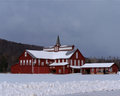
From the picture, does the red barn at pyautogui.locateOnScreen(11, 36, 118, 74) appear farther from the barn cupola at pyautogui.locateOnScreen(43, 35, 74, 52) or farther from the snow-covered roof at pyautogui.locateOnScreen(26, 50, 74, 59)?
the barn cupola at pyautogui.locateOnScreen(43, 35, 74, 52)

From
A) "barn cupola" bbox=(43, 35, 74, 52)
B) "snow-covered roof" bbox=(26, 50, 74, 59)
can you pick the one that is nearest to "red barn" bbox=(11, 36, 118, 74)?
"snow-covered roof" bbox=(26, 50, 74, 59)

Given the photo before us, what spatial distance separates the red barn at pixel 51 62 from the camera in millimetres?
57606

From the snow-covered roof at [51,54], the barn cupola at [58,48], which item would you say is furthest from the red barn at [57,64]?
the barn cupola at [58,48]

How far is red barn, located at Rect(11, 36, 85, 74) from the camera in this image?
189ft

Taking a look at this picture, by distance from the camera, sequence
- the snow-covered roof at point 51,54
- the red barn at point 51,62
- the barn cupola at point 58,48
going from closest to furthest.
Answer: the red barn at point 51,62 → the snow-covered roof at point 51,54 → the barn cupola at point 58,48

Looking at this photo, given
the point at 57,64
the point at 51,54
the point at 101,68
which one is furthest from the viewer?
the point at 51,54

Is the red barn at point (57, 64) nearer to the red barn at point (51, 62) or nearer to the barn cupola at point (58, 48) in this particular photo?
the red barn at point (51, 62)

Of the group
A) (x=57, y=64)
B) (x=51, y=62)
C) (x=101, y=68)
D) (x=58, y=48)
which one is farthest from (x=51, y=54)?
(x=101, y=68)

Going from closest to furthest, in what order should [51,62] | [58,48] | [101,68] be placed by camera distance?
[101,68] < [51,62] < [58,48]

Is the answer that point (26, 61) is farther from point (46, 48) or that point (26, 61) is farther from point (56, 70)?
point (46, 48)

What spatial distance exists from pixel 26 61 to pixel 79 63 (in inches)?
549

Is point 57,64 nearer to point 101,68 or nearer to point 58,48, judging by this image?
point 58,48

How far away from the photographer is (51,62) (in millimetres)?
62281

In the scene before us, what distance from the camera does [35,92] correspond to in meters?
14.0
